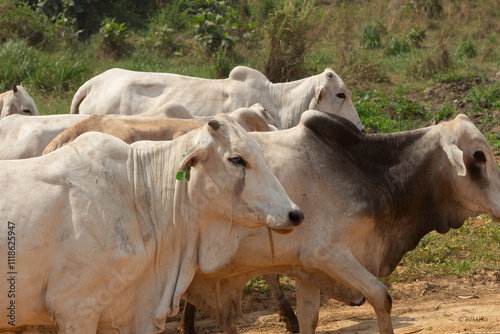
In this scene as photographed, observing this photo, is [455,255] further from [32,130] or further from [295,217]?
[32,130]

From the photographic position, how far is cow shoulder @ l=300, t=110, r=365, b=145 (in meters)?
4.79

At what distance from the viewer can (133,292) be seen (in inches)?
139

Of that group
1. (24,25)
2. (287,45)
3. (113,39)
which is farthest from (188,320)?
(24,25)

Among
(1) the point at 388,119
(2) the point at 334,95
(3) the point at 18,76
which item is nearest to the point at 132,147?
(2) the point at 334,95

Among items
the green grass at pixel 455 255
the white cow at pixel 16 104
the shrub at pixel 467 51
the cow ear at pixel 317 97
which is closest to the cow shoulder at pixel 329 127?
the green grass at pixel 455 255

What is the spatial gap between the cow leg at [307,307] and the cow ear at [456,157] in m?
1.20

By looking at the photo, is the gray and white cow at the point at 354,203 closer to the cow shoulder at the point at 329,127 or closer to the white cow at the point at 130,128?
the cow shoulder at the point at 329,127

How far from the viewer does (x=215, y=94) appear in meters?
7.53

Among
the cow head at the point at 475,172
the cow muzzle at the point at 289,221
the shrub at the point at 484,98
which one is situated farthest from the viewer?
the shrub at the point at 484,98

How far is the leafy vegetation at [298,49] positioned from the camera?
10.2 metres

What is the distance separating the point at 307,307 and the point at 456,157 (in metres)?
1.36

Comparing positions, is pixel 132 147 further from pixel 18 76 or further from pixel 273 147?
pixel 18 76

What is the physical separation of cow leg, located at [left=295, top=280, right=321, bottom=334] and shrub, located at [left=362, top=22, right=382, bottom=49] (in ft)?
31.9

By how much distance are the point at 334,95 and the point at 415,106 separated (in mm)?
2695
